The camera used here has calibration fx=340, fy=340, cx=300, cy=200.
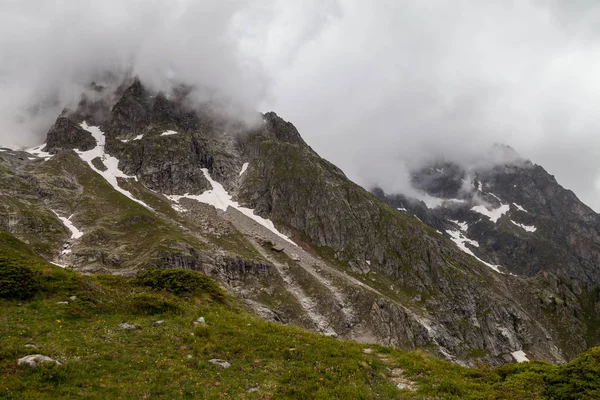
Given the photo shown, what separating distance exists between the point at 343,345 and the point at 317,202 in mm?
173762

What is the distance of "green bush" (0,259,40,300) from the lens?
2350 cm

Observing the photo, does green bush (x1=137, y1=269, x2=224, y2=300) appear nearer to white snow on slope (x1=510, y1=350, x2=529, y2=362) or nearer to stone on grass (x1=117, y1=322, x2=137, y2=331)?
stone on grass (x1=117, y1=322, x2=137, y2=331)

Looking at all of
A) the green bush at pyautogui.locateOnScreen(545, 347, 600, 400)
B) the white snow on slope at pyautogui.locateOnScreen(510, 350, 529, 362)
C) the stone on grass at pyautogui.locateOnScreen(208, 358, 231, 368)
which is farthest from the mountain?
the green bush at pyautogui.locateOnScreen(545, 347, 600, 400)

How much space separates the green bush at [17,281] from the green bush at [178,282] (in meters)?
8.62

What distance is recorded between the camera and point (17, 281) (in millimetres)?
24312

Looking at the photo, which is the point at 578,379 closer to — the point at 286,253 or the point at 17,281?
the point at 17,281

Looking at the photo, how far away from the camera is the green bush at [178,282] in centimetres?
3170

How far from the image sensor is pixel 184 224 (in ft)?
500

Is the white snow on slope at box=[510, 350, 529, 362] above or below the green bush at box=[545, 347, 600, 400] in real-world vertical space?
below

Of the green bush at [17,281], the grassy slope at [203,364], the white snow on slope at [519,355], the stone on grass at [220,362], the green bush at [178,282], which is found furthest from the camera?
the white snow on slope at [519,355]

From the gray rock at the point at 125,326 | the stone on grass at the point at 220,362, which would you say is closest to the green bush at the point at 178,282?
the gray rock at the point at 125,326

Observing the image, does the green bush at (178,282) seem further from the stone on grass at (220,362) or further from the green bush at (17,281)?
the stone on grass at (220,362)

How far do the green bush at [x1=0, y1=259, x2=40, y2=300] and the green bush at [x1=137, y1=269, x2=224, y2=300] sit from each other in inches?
339

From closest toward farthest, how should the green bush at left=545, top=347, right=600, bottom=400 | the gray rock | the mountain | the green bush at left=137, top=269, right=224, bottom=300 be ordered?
the green bush at left=545, top=347, right=600, bottom=400 < the gray rock < the green bush at left=137, top=269, right=224, bottom=300 < the mountain
